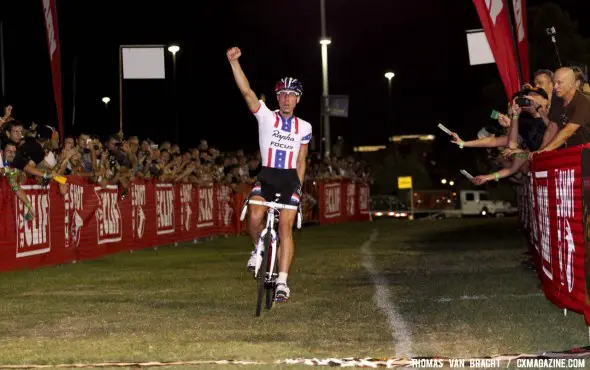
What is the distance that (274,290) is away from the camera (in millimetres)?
10930

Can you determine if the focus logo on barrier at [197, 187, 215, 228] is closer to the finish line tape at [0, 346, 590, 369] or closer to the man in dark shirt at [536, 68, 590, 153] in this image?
the man in dark shirt at [536, 68, 590, 153]

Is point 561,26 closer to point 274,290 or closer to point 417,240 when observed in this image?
point 417,240

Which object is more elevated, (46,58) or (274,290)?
(46,58)

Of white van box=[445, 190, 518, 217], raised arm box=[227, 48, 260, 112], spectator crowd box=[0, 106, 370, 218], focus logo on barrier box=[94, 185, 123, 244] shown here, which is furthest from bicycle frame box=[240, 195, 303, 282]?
white van box=[445, 190, 518, 217]

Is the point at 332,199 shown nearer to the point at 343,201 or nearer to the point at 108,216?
the point at 343,201

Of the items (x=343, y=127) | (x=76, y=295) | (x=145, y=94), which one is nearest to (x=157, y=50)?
(x=76, y=295)

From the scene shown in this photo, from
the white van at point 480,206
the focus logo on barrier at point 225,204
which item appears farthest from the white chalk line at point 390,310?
the white van at point 480,206

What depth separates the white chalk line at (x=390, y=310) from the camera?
8.11 m

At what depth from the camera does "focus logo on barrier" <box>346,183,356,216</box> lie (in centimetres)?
4396

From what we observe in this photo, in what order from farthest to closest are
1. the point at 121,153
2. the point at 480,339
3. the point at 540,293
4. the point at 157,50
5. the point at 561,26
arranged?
the point at 561,26, the point at 157,50, the point at 121,153, the point at 540,293, the point at 480,339

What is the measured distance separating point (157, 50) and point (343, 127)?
76.9 m

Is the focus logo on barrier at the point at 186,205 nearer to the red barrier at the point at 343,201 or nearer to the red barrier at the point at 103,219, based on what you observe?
the red barrier at the point at 103,219

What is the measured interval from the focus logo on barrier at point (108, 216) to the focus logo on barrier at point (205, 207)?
→ 5.72 m

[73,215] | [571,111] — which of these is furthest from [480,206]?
[571,111]
